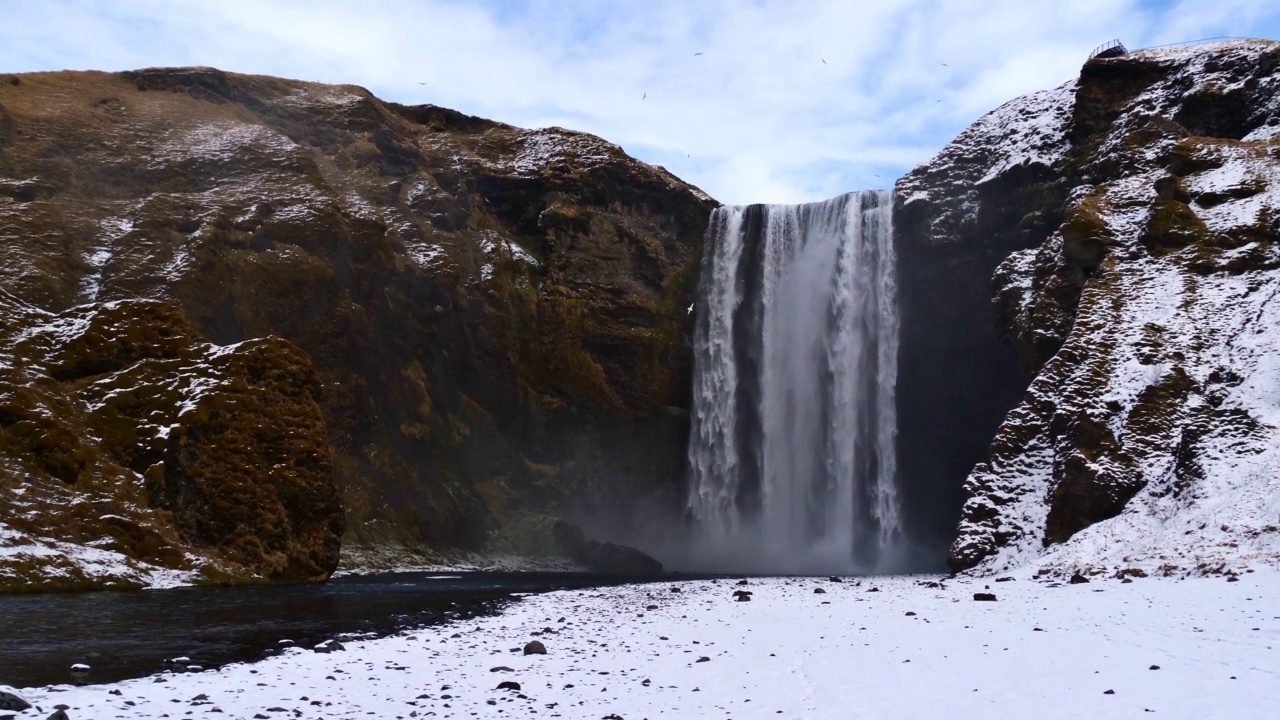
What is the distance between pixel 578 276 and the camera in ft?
172

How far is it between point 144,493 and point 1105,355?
97.8ft

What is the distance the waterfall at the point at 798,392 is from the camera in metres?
47.2

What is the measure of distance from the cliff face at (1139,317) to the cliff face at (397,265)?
19054mm

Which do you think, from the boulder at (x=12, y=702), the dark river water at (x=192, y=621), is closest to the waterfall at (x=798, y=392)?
the dark river water at (x=192, y=621)

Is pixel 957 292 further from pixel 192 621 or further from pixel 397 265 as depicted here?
pixel 192 621

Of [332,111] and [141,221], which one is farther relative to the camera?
[332,111]

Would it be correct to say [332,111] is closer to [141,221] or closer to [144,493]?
[141,221]

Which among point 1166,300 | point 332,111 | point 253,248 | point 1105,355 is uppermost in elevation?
point 332,111

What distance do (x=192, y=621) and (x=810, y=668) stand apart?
11.8 metres

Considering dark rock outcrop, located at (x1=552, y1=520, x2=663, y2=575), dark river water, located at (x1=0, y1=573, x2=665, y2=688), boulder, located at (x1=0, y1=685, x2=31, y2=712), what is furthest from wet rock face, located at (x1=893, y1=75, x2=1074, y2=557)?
boulder, located at (x1=0, y1=685, x2=31, y2=712)

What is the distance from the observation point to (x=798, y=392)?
5081cm

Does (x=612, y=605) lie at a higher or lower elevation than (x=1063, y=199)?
lower

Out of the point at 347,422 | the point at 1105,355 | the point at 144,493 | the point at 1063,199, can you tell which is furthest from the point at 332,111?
the point at 1105,355

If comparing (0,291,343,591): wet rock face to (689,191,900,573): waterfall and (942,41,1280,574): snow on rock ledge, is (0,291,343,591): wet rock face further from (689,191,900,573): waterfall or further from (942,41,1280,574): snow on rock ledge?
(689,191,900,573): waterfall
